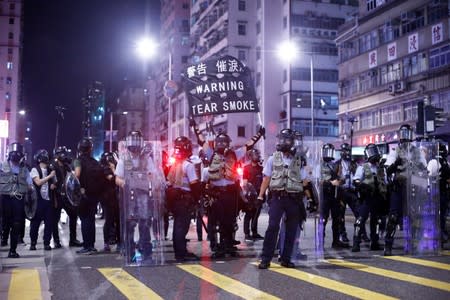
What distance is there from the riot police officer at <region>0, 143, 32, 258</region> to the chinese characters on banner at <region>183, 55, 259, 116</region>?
4.74 metres

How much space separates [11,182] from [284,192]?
5.07 meters

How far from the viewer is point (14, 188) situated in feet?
34.2

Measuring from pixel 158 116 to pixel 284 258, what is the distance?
91.8 m

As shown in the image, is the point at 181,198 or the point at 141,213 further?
the point at 181,198

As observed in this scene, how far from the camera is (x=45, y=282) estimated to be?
7730 mm

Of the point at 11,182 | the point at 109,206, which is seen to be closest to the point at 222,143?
the point at 109,206

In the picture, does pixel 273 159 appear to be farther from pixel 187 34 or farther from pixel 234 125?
pixel 187 34

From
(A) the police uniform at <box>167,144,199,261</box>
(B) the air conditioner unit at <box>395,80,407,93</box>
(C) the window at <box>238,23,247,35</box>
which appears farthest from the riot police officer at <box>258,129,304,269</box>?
(C) the window at <box>238,23,247,35</box>

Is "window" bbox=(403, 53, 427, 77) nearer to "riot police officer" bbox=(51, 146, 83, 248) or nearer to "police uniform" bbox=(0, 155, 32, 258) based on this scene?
"riot police officer" bbox=(51, 146, 83, 248)

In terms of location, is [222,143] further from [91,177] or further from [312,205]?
[91,177]

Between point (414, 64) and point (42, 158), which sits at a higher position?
point (414, 64)

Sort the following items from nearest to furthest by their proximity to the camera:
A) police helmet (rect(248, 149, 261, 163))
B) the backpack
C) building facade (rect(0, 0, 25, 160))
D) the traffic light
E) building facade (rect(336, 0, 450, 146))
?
the backpack < police helmet (rect(248, 149, 261, 163)) < the traffic light < building facade (rect(336, 0, 450, 146)) < building facade (rect(0, 0, 25, 160))

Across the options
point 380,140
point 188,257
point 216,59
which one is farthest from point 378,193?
point 380,140

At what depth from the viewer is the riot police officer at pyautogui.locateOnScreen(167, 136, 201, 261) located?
9633 millimetres
